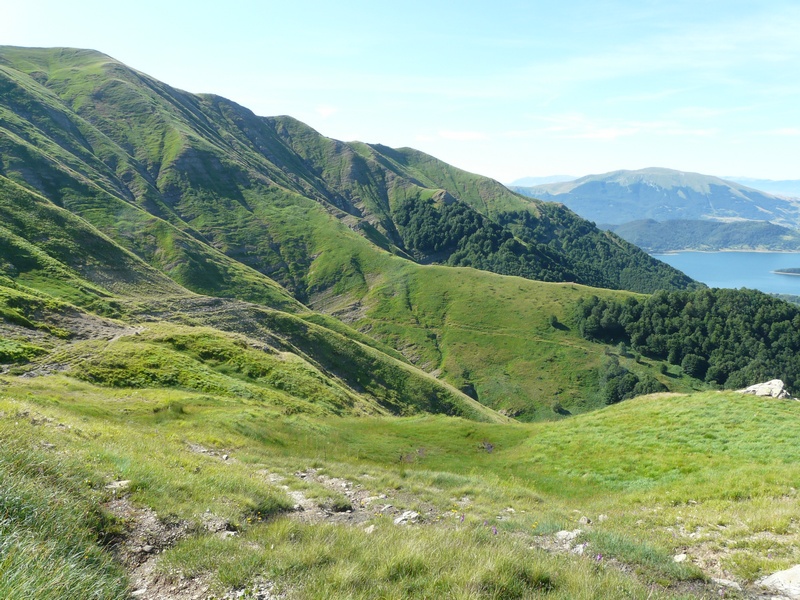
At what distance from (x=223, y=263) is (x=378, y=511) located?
12216 cm

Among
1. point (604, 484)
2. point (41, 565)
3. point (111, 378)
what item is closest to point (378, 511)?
point (41, 565)

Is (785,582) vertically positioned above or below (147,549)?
above

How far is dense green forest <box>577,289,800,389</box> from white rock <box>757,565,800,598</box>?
13620cm

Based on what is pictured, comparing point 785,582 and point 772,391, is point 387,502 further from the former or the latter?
point 772,391

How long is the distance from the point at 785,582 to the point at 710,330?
154424 mm

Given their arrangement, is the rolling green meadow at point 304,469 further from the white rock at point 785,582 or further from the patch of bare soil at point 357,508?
the white rock at point 785,582

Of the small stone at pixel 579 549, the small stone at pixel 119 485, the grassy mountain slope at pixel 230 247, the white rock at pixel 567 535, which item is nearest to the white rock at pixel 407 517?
the white rock at pixel 567 535

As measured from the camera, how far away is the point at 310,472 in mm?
20000

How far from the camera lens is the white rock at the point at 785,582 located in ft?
29.2

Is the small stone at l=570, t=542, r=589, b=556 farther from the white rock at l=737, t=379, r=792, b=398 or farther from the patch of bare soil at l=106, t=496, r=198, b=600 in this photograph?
the white rock at l=737, t=379, r=792, b=398

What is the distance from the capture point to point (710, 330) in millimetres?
135625

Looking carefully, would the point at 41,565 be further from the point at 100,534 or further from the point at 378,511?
the point at 378,511

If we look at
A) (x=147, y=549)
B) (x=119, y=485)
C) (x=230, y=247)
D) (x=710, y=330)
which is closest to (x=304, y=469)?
(x=119, y=485)

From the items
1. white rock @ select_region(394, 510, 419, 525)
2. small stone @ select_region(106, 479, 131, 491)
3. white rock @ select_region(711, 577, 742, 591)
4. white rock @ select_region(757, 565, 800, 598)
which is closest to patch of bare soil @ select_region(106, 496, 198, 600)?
small stone @ select_region(106, 479, 131, 491)
